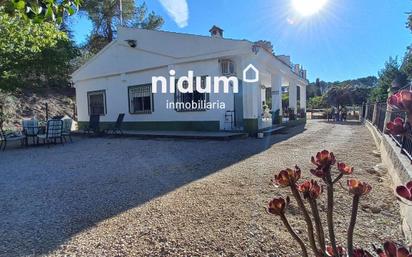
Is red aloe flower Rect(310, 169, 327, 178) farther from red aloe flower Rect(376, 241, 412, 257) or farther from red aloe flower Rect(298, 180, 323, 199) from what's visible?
red aloe flower Rect(376, 241, 412, 257)

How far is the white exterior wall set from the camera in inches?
485

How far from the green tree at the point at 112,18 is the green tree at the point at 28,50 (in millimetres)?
10299

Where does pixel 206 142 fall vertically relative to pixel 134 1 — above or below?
below

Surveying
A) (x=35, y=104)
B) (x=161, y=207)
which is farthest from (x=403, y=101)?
(x=35, y=104)

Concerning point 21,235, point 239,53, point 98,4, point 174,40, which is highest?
point 98,4

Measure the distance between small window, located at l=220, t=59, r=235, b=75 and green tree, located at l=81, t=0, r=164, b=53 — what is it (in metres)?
17.2

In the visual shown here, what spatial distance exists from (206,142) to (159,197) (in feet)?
20.0

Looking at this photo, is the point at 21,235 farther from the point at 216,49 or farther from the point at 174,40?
the point at 174,40

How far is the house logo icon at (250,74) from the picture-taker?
11.7 meters

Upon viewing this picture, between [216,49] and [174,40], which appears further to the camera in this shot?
[174,40]

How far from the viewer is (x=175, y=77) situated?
1327 cm

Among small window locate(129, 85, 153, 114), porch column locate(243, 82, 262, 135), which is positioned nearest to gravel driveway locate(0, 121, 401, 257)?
porch column locate(243, 82, 262, 135)

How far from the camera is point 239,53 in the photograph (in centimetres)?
1130

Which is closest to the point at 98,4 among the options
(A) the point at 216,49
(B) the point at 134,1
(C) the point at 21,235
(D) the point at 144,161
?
(B) the point at 134,1
